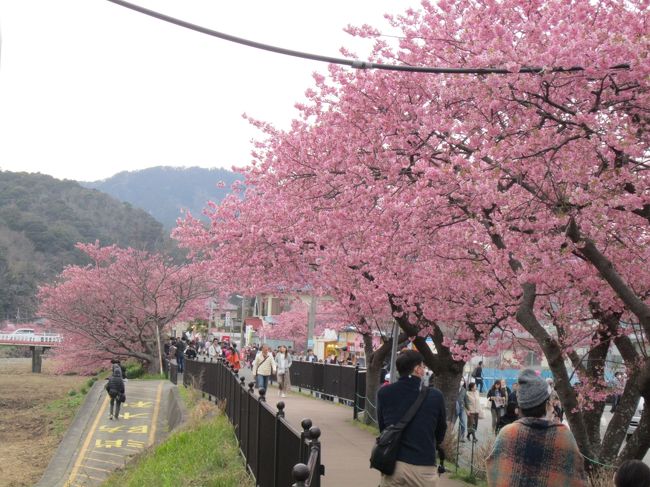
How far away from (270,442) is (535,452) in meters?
4.46

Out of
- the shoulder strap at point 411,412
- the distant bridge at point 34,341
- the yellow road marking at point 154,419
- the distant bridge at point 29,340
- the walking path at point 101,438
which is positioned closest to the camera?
the shoulder strap at point 411,412

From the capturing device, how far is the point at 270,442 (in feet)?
28.3

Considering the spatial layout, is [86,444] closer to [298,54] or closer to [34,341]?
[298,54]

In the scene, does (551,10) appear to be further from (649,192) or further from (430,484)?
(430,484)

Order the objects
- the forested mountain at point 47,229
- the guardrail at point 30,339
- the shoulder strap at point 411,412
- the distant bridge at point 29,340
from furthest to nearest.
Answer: the forested mountain at point 47,229 → the guardrail at point 30,339 → the distant bridge at point 29,340 → the shoulder strap at point 411,412

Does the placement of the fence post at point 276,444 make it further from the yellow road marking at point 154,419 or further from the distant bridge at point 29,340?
the distant bridge at point 29,340

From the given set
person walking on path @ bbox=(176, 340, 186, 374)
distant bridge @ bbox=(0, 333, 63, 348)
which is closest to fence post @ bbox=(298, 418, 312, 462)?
person walking on path @ bbox=(176, 340, 186, 374)

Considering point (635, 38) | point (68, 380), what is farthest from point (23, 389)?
point (635, 38)

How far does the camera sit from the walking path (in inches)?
775

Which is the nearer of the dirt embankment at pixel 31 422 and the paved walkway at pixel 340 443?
the paved walkway at pixel 340 443

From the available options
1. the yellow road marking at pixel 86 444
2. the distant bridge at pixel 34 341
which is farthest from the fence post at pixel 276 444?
the distant bridge at pixel 34 341

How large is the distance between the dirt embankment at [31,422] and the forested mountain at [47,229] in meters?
25.4

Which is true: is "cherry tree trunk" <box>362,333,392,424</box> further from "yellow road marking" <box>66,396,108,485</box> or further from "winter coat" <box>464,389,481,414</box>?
Result: "yellow road marking" <box>66,396,108,485</box>

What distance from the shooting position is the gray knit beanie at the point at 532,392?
470 centimetres
